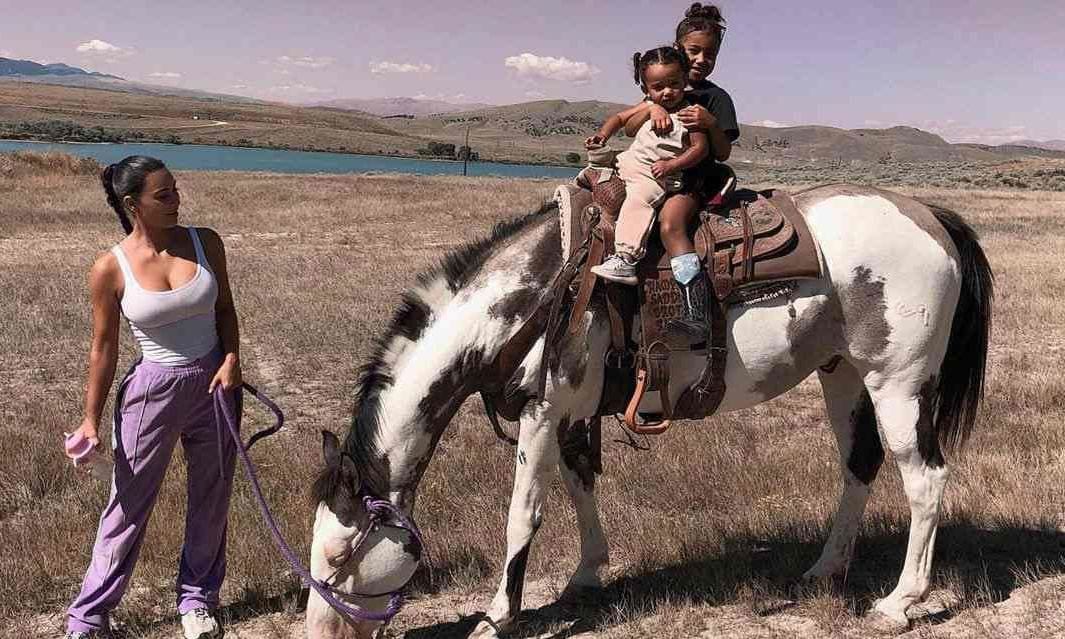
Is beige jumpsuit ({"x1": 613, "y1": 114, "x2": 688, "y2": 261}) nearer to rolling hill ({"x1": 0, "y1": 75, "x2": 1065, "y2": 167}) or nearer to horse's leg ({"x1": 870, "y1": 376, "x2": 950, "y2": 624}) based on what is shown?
horse's leg ({"x1": 870, "y1": 376, "x2": 950, "y2": 624})

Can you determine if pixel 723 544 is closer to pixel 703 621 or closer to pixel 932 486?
pixel 703 621

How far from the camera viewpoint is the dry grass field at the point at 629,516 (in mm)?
3869

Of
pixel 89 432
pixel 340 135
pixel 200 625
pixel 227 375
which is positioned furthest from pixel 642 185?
pixel 340 135

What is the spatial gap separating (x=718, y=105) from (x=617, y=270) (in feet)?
3.49

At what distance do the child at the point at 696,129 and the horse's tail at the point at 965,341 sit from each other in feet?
4.30

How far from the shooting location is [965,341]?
4148 millimetres

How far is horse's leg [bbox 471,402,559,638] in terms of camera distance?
3.46m

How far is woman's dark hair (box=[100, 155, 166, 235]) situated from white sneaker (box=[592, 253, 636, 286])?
189 centimetres

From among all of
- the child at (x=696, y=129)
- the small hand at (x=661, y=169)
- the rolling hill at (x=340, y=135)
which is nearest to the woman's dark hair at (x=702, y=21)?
the child at (x=696, y=129)

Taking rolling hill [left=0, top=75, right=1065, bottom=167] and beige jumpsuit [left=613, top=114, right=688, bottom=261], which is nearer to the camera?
beige jumpsuit [left=613, top=114, right=688, bottom=261]

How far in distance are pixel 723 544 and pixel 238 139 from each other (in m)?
113

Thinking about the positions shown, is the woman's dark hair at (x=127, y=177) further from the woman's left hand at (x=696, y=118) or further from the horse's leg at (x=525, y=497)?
the woman's left hand at (x=696, y=118)

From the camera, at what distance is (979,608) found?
3.88 m

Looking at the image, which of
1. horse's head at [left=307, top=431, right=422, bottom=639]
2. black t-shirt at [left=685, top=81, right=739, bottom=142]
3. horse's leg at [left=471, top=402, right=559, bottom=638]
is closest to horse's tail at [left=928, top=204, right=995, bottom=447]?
black t-shirt at [left=685, top=81, right=739, bottom=142]
